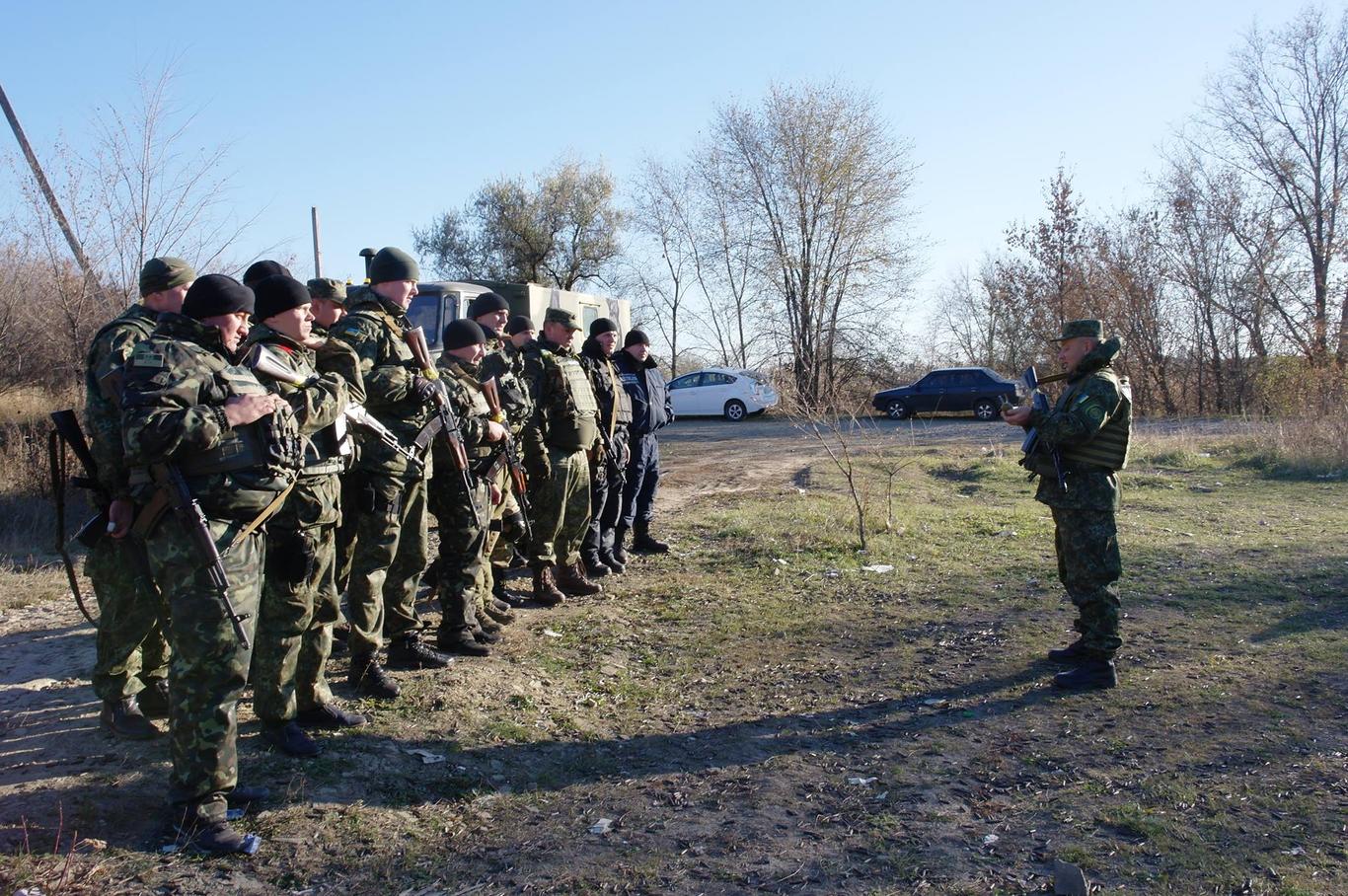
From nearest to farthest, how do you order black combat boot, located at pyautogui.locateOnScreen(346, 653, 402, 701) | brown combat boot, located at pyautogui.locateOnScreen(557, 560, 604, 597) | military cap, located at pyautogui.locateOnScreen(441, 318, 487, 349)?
black combat boot, located at pyautogui.locateOnScreen(346, 653, 402, 701) < military cap, located at pyautogui.locateOnScreen(441, 318, 487, 349) < brown combat boot, located at pyautogui.locateOnScreen(557, 560, 604, 597)

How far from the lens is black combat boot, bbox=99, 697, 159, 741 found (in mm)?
3848

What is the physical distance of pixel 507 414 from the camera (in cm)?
565

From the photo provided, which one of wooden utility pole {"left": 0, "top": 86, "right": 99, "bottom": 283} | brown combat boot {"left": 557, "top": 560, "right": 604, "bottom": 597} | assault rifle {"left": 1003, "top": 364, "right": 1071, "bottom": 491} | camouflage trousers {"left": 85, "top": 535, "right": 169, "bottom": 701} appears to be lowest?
brown combat boot {"left": 557, "top": 560, "right": 604, "bottom": 597}

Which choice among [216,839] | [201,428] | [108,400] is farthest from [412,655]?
[201,428]

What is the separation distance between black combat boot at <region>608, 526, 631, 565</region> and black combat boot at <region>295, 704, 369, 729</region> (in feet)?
11.2

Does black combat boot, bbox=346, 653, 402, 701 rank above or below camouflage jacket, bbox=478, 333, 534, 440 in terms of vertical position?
below

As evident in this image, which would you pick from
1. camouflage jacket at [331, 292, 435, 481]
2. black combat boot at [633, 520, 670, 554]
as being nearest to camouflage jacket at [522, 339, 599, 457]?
camouflage jacket at [331, 292, 435, 481]

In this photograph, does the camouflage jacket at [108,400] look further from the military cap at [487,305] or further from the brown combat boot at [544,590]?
the brown combat boot at [544,590]

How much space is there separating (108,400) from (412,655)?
203cm

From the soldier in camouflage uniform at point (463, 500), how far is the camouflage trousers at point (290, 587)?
1.16 meters

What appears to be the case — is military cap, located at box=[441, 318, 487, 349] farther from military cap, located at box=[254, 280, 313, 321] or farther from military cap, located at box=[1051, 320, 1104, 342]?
military cap, located at box=[1051, 320, 1104, 342]

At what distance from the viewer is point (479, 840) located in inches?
126

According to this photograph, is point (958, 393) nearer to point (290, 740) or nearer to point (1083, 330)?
point (1083, 330)

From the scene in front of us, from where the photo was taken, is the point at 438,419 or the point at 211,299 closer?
the point at 211,299
